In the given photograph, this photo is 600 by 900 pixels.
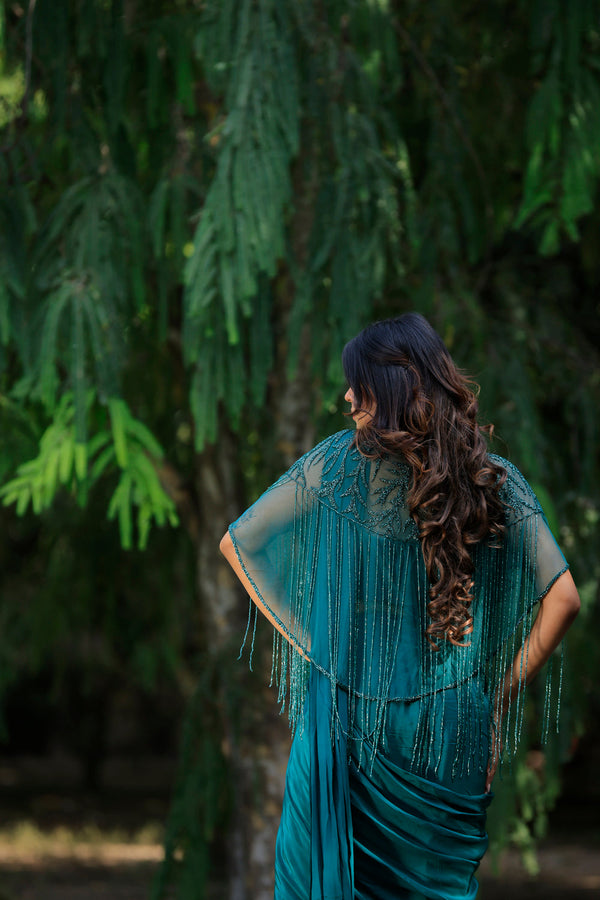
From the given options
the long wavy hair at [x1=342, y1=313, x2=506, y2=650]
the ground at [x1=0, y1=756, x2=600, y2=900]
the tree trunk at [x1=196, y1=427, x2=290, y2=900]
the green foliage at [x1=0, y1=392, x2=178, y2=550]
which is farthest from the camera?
the ground at [x1=0, y1=756, x2=600, y2=900]

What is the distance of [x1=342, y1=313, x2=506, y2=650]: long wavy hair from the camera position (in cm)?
208

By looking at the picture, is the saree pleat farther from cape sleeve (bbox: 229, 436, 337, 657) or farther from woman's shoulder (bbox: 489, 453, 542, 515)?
woman's shoulder (bbox: 489, 453, 542, 515)

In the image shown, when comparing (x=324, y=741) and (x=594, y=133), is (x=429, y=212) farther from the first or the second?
(x=324, y=741)

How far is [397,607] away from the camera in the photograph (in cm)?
216

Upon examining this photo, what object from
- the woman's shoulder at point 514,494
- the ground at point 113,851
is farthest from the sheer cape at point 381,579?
the ground at point 113,851

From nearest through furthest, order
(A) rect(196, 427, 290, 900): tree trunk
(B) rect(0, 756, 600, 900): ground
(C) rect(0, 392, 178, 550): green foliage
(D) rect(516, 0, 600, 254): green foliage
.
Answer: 1. (C) rect(0, 392, 178, 550): green foliage
2. (D) rect(516, 0, 600, 254): green foliage
3. (A) rect(196, 427, 290, 900): tree trunk
4. (B) rect(0, 756, 600, 900): ground

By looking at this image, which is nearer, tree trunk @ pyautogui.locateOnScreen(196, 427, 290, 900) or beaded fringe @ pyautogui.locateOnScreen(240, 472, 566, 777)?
beaded fringe @ pyautogui.locateOnScreen(240, 472, 566, 777)

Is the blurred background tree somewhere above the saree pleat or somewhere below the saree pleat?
above

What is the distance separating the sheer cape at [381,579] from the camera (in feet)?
7.05

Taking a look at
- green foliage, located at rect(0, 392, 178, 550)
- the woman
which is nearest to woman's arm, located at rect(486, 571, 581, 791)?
the woman

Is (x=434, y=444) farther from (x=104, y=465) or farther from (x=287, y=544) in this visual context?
(x=104, y=465)

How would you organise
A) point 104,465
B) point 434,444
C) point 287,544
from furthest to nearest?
1. point 104,465
2. point 287,544
3. point 434,444

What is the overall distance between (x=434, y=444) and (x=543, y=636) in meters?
0.48

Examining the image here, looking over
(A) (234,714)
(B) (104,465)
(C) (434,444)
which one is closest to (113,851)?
(A) (234,714)
